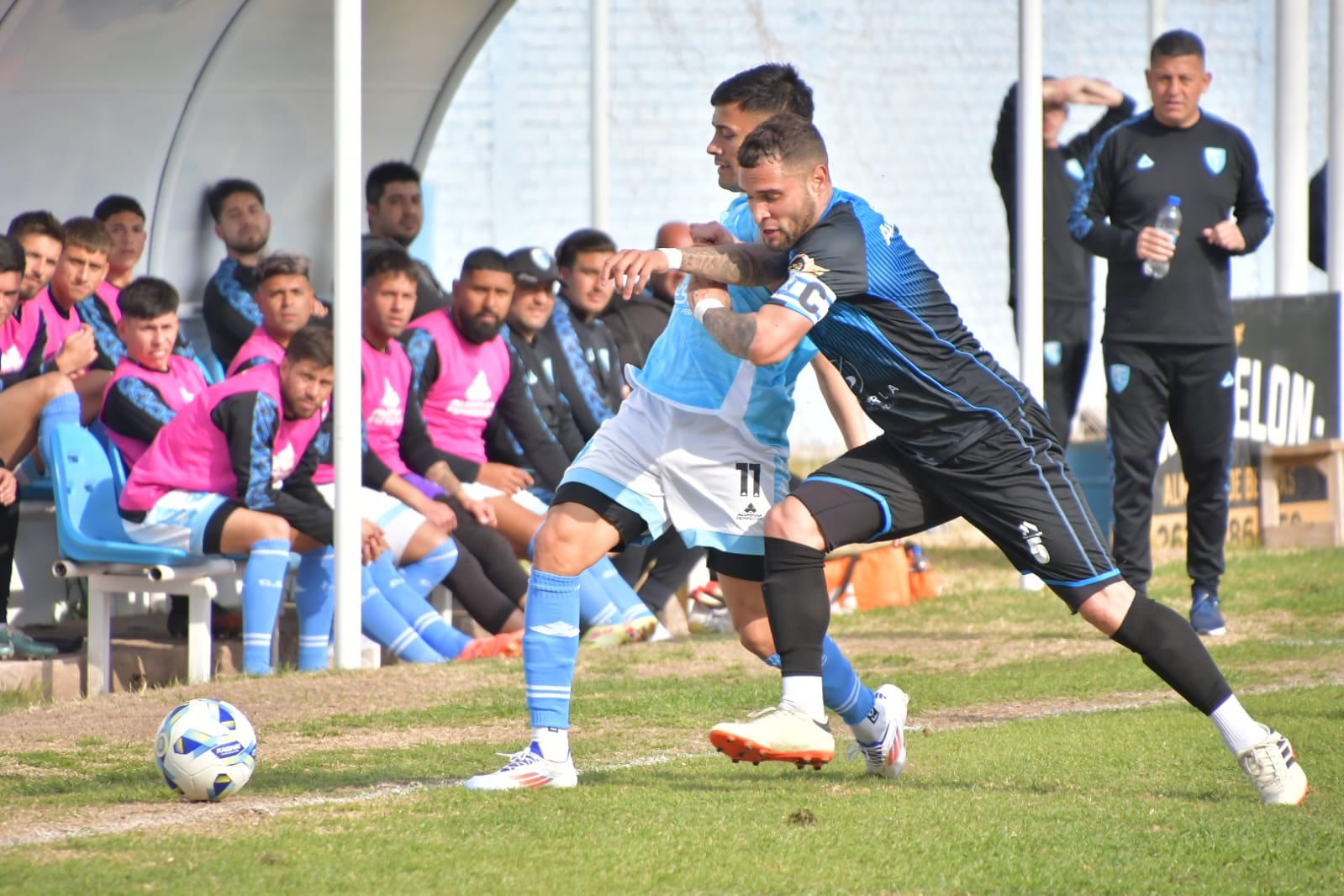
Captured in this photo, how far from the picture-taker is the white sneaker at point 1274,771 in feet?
15.6

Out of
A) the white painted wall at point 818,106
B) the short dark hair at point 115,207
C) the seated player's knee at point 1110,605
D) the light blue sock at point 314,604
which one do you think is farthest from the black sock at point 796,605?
the white painted wall at point 818,106

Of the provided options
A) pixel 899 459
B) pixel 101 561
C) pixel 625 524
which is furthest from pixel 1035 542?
pixel 101 561

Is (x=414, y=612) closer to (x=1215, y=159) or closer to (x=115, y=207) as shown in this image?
(x=115, y=207)

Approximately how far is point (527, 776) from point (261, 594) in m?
3.08

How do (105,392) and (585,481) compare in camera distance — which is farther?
(105,392)

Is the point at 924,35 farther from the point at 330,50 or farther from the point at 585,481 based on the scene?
the point at 585,481

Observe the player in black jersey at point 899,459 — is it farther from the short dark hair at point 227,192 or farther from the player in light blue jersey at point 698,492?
the short dark hair at point 227,192

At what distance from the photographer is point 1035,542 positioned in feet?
15.7

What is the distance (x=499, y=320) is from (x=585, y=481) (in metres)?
4.34

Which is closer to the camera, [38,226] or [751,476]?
[751,476]

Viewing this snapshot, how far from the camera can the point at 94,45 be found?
31.2 feet

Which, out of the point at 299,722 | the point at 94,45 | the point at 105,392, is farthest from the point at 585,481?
the point at 94,45

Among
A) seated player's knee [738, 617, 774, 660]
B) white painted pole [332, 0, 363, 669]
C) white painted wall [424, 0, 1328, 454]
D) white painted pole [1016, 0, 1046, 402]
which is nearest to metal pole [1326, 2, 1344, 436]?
white painted pole [1016, 0, 1046, 402]

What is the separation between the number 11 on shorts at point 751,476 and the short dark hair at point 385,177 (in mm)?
6076
